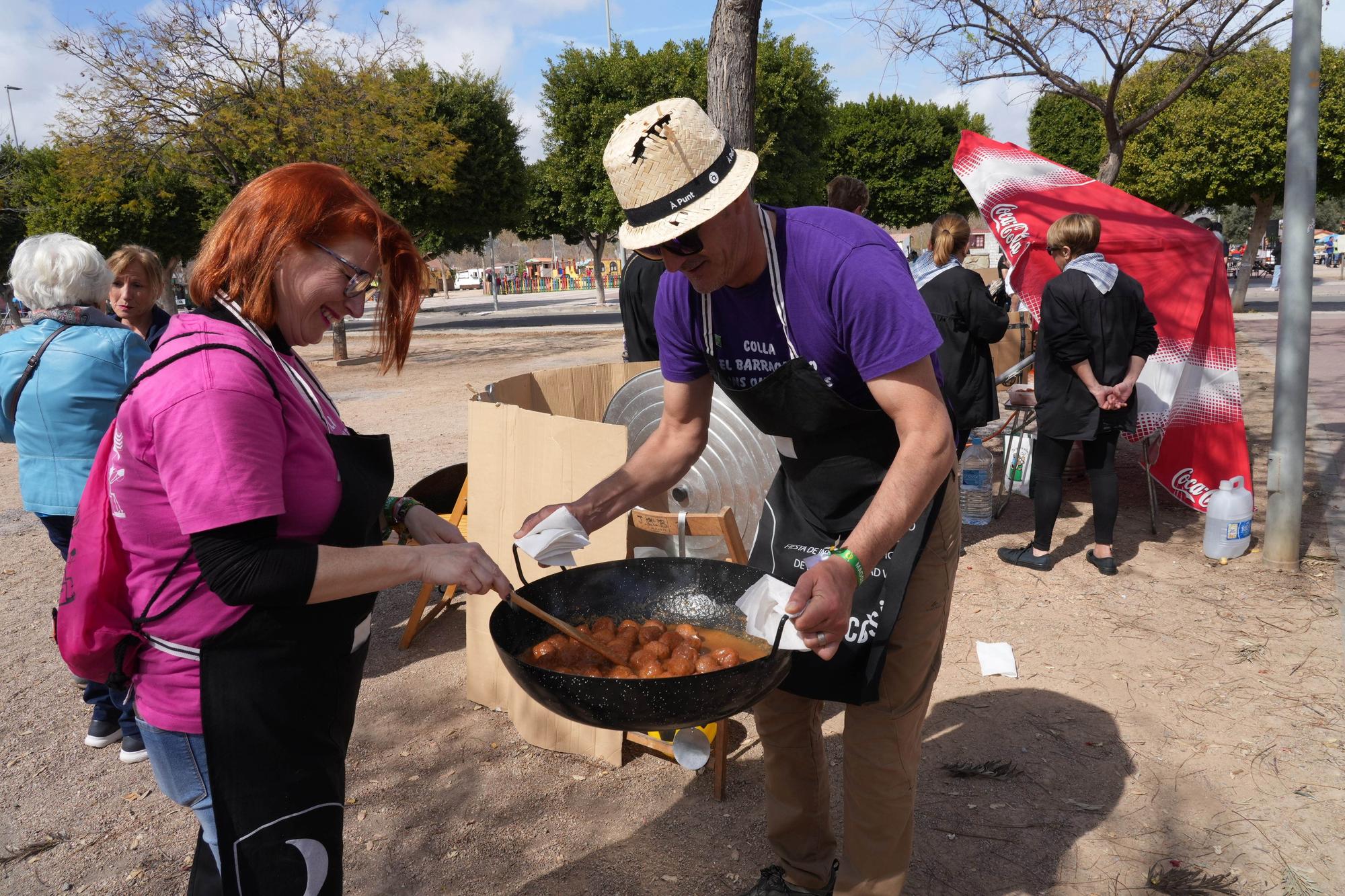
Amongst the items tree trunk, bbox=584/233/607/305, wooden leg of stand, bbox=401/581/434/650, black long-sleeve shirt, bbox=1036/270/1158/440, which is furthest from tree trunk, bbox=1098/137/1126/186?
tree trunk, bbox=584/233/607/305

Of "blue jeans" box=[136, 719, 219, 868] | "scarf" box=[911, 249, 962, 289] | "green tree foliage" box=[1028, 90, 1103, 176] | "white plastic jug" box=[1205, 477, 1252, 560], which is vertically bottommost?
"white plastic jug" box=[1205, 477, 1252, 560]

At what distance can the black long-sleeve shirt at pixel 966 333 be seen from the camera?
515 cm

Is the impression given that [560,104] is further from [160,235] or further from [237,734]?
[237,734]

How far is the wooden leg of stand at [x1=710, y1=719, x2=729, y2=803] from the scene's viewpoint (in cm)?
312

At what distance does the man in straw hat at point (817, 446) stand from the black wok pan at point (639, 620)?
0.15m

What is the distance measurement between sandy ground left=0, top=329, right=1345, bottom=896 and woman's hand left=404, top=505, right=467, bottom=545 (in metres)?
1.25

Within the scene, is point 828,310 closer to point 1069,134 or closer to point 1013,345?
point 1013,345

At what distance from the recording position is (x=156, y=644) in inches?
64.8

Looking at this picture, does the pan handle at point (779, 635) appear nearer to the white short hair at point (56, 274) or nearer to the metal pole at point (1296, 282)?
the white short hair at point (56, 274)

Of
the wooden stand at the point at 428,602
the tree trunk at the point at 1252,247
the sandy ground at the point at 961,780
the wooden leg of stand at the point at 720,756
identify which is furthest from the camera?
the tree trunk at the point at 1252,247

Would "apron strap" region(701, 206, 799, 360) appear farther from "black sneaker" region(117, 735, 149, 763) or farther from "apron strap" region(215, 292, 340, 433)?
"black sneaker" region(117, 735, 149, 763)

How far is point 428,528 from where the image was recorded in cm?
219

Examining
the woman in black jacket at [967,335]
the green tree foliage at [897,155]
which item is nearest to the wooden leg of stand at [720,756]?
the woman in black jacket at [967,335]

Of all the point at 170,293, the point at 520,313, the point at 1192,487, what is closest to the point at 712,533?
the point at 1192,487
